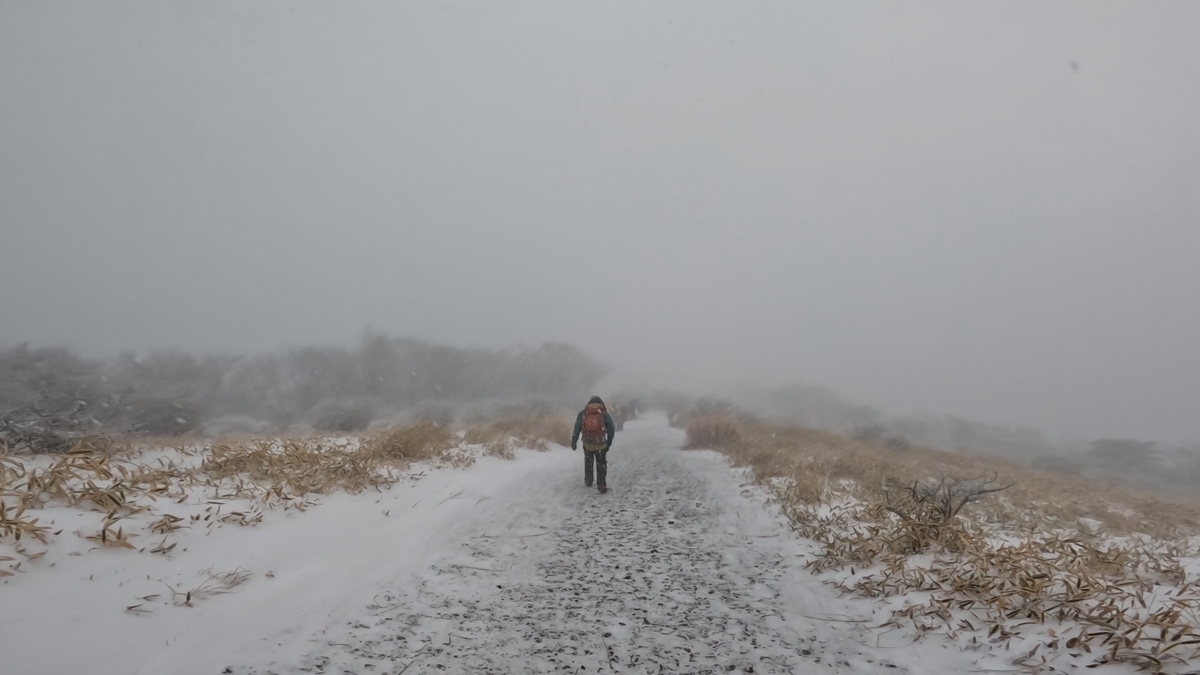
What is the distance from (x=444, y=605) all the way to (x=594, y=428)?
5.97m

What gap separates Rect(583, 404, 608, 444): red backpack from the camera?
10.6 meters

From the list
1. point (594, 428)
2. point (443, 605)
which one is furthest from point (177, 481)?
point (594, 428)

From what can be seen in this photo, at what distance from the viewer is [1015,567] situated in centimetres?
429

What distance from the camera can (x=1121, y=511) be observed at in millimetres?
9625

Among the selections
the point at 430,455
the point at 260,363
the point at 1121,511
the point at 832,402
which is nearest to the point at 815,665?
the point at 430,455

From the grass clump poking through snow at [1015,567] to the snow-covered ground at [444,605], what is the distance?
30cm

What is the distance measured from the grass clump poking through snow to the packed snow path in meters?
0.58

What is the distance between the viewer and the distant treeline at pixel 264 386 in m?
9.77

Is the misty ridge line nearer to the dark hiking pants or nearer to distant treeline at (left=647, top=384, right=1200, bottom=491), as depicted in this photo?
distant treeline at (left=647, top=384, right=1200, bottom=491)

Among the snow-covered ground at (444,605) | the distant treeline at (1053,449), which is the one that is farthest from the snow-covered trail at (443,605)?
the distant treeline at (1053,449)

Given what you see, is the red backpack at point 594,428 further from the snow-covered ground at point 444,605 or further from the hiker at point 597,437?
the snow-covered ground at point 444,605

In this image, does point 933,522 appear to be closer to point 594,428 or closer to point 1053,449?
point 594,428

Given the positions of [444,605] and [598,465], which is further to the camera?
[598,465]

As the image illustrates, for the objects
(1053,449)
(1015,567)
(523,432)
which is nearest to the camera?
(1015,567)
